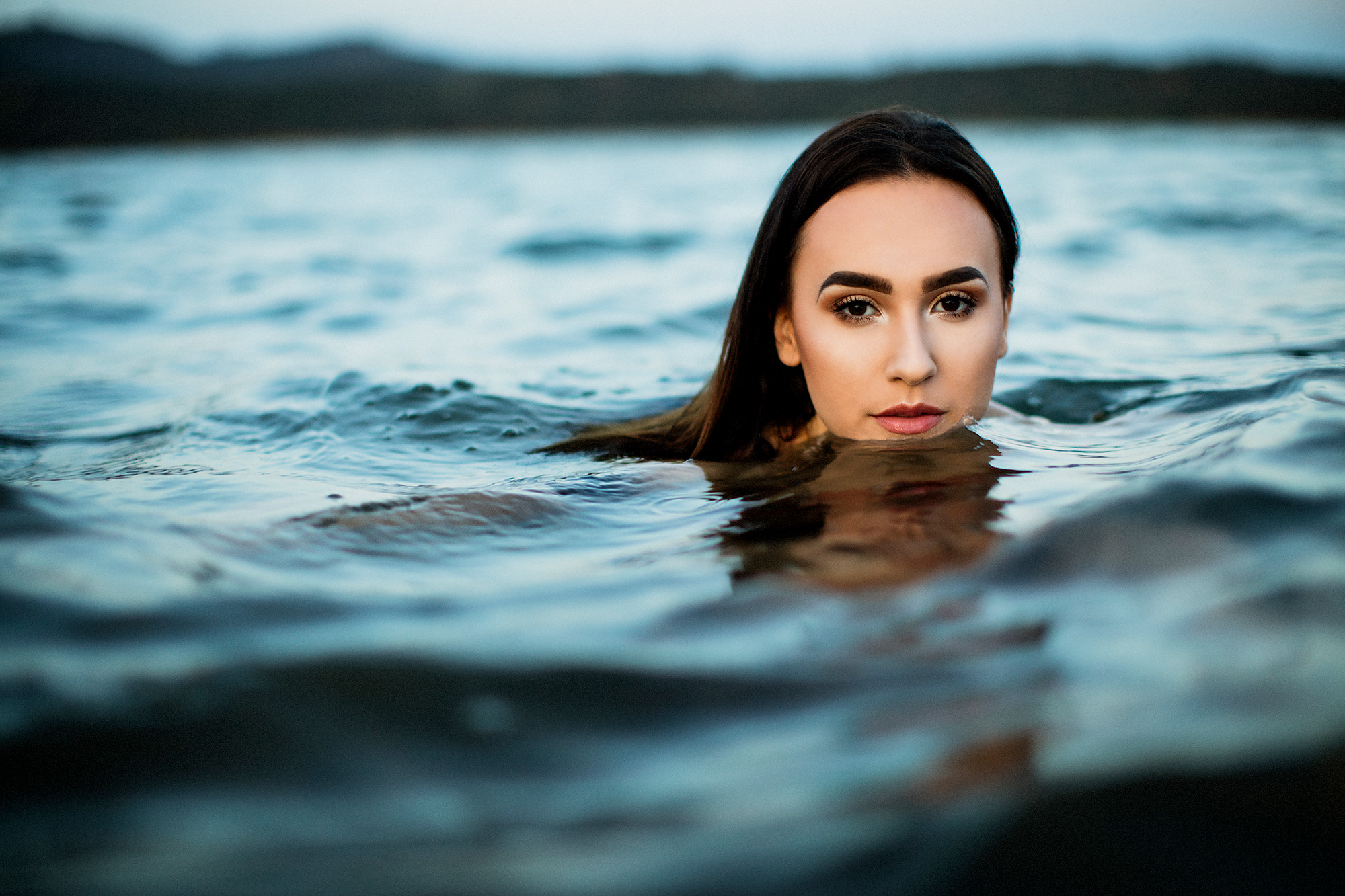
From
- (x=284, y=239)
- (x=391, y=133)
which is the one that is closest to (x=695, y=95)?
(x=391, y=133)

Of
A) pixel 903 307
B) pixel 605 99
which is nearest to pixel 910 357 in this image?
pixel 903 307

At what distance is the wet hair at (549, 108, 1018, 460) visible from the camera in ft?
10.00

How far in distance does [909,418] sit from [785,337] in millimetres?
614

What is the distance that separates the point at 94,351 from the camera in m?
6.19

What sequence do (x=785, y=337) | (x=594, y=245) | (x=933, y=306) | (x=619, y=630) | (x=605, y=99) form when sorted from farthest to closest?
(x=605, y=99), (x=594, y=245), (x=785, y=337), (x=933, y=306), (x=619, y=630)

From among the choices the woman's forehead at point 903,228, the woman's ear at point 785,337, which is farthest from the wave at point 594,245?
the woman's forehead at point 903,228

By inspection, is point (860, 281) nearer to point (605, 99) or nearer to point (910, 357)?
point (910, 357)

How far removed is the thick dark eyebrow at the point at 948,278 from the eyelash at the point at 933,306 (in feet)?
0.15

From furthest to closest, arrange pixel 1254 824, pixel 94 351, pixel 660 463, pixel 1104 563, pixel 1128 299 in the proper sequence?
pixel 1128 299, pixel 94 351, pixel 660 463, pixel 1104 563, pixel 1254 824

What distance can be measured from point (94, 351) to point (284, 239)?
6.07 metres

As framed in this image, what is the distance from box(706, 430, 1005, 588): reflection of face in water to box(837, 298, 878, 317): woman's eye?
38 cm

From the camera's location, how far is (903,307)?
2855 mm

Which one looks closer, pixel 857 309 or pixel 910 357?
pixel 910 357

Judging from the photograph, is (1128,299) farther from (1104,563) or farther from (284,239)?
(284,239)
